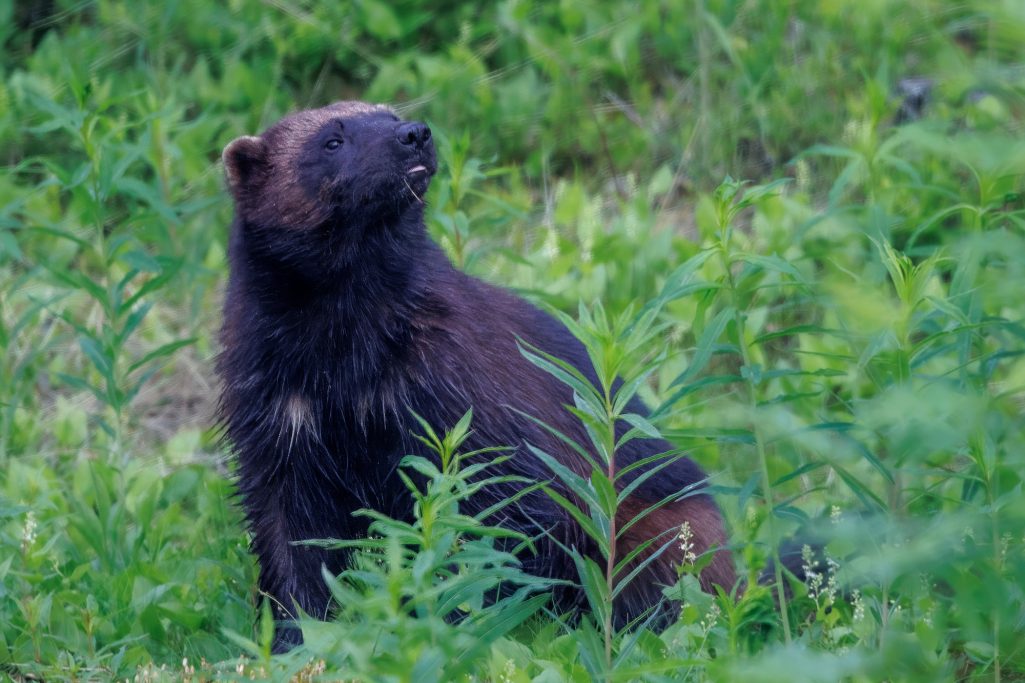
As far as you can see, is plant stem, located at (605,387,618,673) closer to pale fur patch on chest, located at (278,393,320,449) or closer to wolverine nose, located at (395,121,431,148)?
pale fur patch on chest, located at (278,393,320,449)

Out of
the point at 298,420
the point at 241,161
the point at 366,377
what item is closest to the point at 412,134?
the point at 241,161

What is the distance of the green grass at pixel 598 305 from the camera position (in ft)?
8.29

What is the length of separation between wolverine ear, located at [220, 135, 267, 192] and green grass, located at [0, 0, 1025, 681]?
0.39m

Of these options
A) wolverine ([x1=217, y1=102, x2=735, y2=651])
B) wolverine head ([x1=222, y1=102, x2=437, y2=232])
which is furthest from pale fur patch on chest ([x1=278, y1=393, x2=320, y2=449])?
wolverine head ([x1=222, y1=102, x2=437, y2=232])

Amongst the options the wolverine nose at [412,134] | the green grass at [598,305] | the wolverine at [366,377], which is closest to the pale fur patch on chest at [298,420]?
the wolverine at [366,377]

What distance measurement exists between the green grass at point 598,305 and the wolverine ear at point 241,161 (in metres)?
0.39

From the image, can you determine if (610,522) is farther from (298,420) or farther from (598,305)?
(298,420)

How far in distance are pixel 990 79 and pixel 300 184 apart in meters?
2.87

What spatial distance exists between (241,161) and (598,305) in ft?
6.20

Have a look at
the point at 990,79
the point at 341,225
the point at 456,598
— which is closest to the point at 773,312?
the point at 341,225

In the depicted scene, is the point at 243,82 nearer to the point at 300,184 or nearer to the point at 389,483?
the point at 300,184

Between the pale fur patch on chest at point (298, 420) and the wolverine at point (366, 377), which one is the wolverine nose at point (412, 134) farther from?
the pale fur patch on chest at point (298, 420)

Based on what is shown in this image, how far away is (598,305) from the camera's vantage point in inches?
122

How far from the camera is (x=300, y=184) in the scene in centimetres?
438
